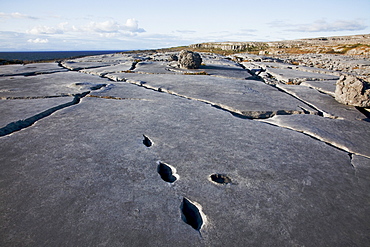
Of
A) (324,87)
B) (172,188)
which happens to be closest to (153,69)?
(324,87)

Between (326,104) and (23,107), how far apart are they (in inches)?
250

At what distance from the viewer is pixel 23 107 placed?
4.21m

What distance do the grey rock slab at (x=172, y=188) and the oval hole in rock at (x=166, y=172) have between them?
0.24ft

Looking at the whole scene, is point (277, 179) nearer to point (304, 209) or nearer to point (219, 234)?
point (304, 209)

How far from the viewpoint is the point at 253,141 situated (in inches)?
121

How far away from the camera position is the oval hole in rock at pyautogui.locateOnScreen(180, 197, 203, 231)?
1.75 metres

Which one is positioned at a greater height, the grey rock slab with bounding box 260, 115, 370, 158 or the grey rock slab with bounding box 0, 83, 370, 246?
the grey rock slab with bounding box 0, 83, 370, 246

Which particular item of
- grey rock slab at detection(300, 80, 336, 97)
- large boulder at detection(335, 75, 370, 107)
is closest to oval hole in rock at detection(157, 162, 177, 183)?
large boulder at detection(335, 75, 370, 107)

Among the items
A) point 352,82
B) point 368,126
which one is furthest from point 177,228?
point 352,82

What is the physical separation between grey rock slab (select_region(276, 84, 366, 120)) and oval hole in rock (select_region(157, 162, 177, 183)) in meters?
3.68

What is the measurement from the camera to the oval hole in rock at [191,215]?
175 cm

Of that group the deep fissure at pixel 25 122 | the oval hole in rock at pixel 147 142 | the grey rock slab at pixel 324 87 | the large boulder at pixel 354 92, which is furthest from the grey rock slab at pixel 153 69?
the oval hole in rock at pixel 147 142

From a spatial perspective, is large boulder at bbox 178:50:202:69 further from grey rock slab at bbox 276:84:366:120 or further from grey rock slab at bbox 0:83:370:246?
grey rock slab at bbox 0:83:370:246

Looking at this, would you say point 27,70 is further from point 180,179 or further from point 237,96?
point 180,179
